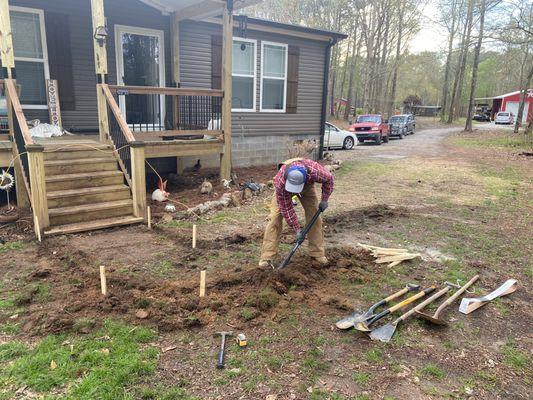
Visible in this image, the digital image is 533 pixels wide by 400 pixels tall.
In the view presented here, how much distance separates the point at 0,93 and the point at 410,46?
3916cm

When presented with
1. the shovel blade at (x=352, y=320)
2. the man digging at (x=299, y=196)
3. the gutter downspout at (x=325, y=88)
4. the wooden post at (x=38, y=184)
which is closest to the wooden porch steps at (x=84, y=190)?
the wooden post at (x=38, y=184)

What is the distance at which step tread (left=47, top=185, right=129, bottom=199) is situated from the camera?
617 centimetres

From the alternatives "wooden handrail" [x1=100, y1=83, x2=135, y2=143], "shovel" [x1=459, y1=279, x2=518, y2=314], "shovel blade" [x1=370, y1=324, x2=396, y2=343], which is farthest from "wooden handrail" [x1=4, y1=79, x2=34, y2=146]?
"shovel" [x1=459, y1=279, x2=518, y2=314]

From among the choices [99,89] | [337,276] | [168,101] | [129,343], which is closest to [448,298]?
[337,276]

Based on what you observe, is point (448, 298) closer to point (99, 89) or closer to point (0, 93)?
point (99, 89)

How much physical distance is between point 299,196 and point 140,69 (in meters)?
6.59

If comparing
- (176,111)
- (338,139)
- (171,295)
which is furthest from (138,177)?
(338,139)

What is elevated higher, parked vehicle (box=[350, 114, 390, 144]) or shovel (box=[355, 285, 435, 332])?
parked vehicle (box=[350, 114, 390, 144])

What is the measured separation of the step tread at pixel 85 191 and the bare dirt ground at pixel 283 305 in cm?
68

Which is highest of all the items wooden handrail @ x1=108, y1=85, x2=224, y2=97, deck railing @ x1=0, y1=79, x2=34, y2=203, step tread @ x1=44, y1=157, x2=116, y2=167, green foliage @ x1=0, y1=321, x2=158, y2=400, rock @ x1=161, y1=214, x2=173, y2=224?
wooden handrail @ x1=108, y1=85, x2=224, y2=97

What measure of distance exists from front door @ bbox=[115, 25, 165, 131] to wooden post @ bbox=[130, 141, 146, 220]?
9.46 feet

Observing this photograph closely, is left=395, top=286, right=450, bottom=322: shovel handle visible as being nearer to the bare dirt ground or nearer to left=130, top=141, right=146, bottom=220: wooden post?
the bare dirt ground

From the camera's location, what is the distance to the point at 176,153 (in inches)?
321

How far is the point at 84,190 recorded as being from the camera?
648 cm
